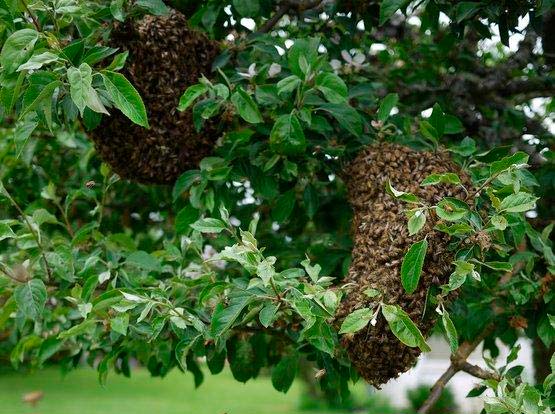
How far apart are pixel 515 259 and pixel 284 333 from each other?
80cm

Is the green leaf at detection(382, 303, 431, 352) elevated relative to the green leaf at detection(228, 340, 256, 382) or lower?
elevated

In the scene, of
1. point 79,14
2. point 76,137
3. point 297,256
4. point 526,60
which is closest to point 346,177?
point 297,256

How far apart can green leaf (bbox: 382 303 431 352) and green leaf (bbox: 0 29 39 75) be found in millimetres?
1057

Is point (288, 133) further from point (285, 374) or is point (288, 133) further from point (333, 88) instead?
point (285, 374)

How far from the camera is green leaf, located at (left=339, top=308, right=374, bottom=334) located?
1964mm

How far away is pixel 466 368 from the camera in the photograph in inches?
107

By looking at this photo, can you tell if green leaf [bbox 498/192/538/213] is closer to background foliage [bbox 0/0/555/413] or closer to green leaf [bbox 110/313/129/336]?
background foliage [bbox 0/0/555/413]

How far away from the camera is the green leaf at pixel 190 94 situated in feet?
7.65

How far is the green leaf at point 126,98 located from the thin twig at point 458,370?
4.00 feet

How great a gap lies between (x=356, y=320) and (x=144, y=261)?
37.4 inches

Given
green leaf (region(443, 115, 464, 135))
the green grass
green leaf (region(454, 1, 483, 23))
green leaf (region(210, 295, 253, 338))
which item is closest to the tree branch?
green leaf (region(454, 1, 483, 23))

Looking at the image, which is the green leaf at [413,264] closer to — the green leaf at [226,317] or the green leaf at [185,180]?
the green leaf at [226,317]

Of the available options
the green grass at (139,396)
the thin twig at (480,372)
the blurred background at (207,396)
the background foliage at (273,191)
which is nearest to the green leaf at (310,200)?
the background foliage at (273,191)

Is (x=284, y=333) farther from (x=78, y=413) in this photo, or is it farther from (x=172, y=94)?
(x=78, y=413)
